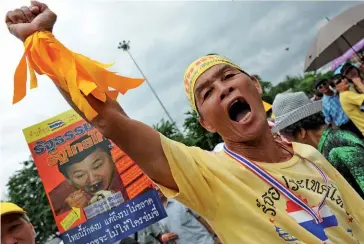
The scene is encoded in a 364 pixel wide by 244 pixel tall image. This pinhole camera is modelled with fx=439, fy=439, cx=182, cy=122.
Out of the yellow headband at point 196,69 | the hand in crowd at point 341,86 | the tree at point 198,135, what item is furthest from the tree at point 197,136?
the yellow headband at point 196,69

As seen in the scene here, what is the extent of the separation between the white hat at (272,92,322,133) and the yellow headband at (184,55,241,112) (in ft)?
4.40

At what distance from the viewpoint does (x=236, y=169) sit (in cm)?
166

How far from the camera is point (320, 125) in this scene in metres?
3.18

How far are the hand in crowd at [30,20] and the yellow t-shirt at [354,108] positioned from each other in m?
3.27

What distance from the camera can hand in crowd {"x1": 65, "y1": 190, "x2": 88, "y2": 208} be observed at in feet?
10.4

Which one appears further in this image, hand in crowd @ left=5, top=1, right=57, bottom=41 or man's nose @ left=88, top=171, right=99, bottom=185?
man's nose @ left=88, top=171, right=99, bottom=185

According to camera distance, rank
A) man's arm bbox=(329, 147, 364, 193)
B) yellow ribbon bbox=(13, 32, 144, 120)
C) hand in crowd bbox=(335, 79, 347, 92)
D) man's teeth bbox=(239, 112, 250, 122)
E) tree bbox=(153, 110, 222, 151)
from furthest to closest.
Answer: tree bbox=(153, 110, 222, 151) → hand in crowd bbox=(335, 79, 347, 92) → man's arm bbox=(329, 147, 364, 193) → man's teeth bbox=(239, 112, 250, 122) → yellow ribbon bbox=(13, 32, 144, 120)

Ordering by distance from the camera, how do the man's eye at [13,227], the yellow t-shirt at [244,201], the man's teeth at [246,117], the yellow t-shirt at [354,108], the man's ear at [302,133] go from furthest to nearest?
the yellow t-shirt at [354,108] < the man's ear at [302,133] < the man's eye at [13,227] < the man's teeth at [246,117] < the yellow t-shirt at [244,201]

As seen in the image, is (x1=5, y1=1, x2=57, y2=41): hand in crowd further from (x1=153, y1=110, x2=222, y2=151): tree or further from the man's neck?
(x1=153, y1=110, x2=222, y2=151): tree

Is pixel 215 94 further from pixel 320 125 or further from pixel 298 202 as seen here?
pixel 320 125

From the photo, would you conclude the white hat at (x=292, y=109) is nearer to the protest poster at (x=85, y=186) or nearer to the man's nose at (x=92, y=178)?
the protest poster at (x=85, y=186)

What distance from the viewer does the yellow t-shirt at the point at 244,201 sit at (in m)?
1.55

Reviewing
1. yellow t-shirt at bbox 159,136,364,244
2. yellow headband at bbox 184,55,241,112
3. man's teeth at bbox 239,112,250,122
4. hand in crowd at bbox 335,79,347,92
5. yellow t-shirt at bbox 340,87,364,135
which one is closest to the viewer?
yellow t-shirt at bbox 159,136,364,244

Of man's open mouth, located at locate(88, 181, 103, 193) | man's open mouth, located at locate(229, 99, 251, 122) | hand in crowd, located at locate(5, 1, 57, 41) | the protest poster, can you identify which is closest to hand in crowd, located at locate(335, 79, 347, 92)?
the protest poster
